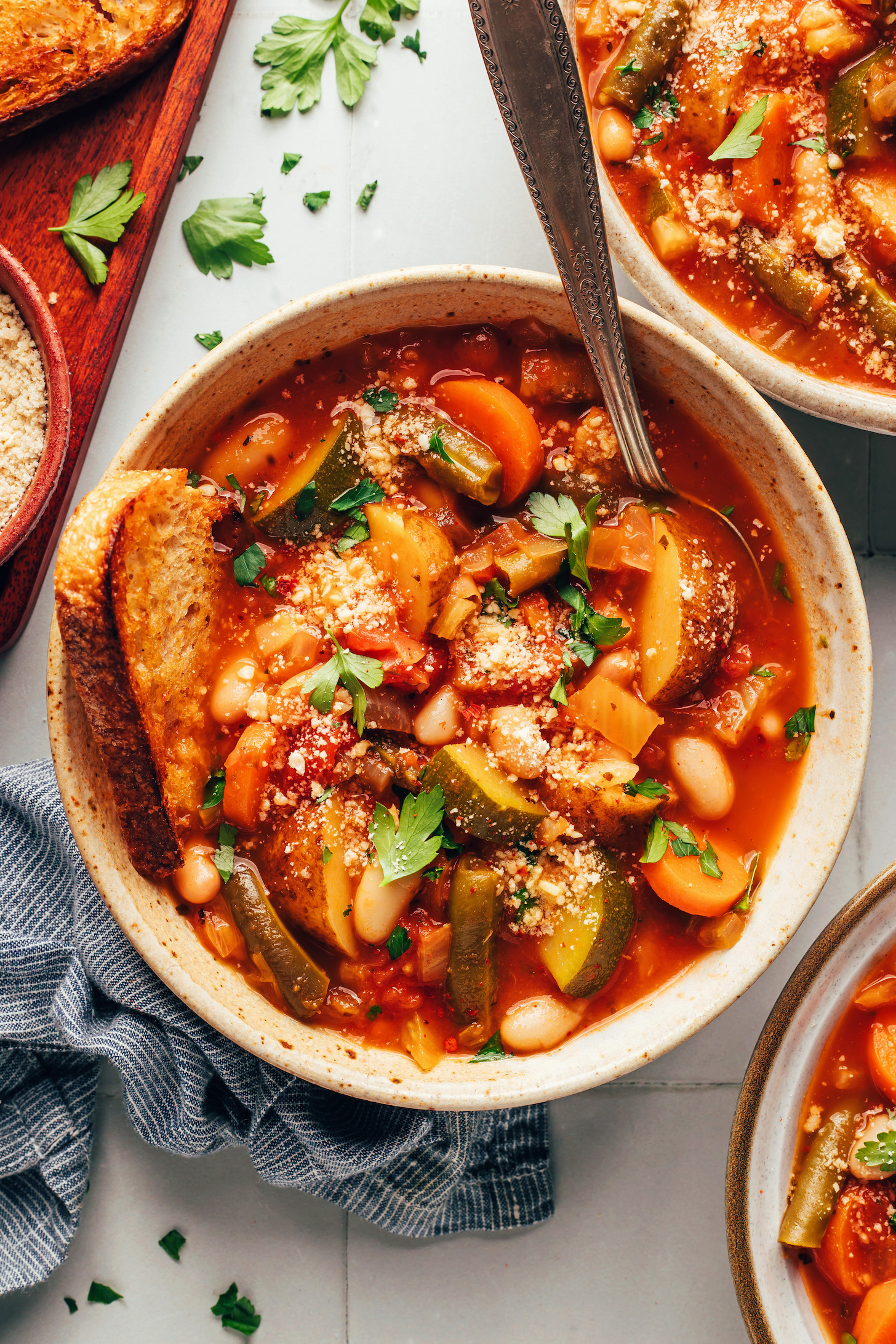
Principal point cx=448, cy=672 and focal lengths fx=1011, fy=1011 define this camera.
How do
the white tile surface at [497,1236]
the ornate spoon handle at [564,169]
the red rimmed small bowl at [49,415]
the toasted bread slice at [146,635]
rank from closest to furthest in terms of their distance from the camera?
the ornate spoon handle at [564,169], the toasted bread slice at [146,635], the red rimmed small bowl at [49,415], the white tile surface at [497,1236]

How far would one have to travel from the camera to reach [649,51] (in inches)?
91.8

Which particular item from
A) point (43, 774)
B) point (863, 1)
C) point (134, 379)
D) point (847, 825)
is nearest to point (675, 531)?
point (847, 825)

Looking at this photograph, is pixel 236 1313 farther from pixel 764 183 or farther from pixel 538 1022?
pixel 764 183

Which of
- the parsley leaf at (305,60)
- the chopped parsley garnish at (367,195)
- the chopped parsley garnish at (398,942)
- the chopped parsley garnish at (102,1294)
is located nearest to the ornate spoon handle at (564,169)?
the chopped parsley garnish at (367,195)

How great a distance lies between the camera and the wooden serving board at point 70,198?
2625 mm

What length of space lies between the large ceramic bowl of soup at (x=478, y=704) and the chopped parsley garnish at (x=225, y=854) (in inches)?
0.5

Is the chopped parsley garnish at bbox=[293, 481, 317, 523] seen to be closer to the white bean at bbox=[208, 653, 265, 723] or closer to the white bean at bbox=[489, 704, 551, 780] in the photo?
the white bean at bbox=[208, 653, 265, 723]

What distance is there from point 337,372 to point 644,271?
745 millimetres

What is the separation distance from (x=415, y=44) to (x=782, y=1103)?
9.40ft

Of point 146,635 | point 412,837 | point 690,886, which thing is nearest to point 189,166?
point 146,635

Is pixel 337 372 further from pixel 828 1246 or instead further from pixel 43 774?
pixel 828 1246

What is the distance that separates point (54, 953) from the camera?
102 inches

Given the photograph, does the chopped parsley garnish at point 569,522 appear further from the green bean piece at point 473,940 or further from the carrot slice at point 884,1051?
the carrot slice at point 884,1051

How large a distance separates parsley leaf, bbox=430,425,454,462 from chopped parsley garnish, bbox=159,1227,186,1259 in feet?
7.30
